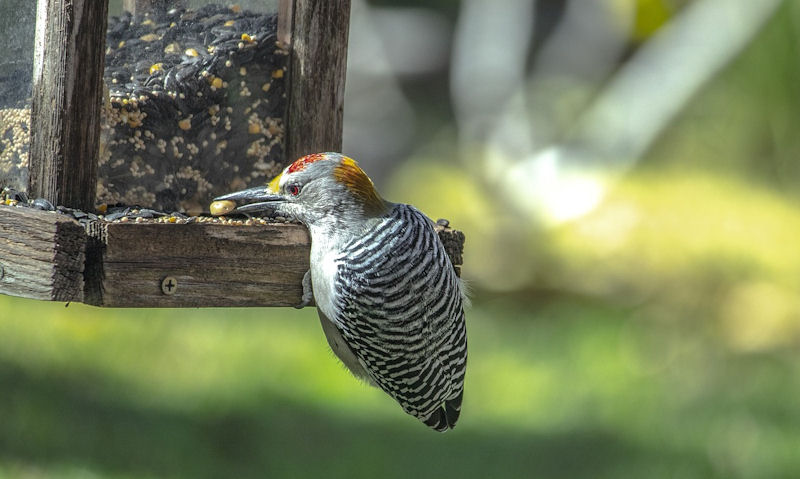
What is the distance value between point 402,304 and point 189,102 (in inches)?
34.9

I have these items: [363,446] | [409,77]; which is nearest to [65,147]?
[363,446]

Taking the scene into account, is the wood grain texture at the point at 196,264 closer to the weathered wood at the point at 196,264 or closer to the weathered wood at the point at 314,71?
the weathered wood at the point at 196,264

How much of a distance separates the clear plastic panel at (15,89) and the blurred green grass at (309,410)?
8.33 feet

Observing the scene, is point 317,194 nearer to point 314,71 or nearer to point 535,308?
point 314,71

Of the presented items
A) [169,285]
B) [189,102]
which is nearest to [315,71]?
[189,102]

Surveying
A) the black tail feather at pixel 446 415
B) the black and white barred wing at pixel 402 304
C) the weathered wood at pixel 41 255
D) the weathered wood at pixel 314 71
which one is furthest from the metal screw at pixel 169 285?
the black tail feather at pixel 446 415

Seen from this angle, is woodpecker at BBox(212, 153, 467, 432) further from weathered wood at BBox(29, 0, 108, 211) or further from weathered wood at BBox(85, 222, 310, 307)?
weathered wood at BBox(29, 0, 108, 211)

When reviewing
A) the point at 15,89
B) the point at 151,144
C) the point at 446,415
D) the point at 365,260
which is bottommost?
the point at 446,415

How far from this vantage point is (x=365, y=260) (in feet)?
9.83

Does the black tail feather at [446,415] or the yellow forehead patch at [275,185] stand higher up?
the yellow forehead patch at [275,185]

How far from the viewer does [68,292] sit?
97.7 inches

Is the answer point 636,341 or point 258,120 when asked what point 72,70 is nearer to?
point 258,120

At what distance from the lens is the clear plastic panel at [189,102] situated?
10.0 feet

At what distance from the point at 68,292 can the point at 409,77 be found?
382 inches
